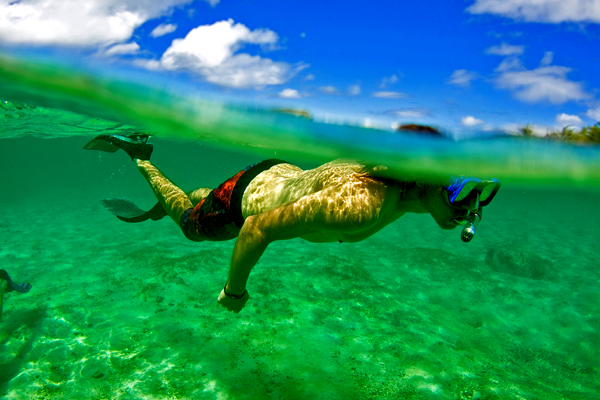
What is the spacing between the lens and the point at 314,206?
244 centimetres

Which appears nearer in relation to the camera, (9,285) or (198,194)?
(198,194)

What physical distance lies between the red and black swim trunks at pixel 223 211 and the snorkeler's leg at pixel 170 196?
0.58 metres

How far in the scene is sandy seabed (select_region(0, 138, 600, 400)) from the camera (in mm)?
4859

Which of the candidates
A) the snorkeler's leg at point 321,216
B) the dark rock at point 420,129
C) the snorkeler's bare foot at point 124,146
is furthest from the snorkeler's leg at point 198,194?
the dark rock at point 420,129

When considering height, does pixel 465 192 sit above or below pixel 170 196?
above

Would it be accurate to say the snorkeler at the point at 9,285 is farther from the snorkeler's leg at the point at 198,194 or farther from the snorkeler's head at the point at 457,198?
the snorkeler's head at the point at 457,198

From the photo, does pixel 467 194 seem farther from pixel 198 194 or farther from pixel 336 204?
pixel 198 194

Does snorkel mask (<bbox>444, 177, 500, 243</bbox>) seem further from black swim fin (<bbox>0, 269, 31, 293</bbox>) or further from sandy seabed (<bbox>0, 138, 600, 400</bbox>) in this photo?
black swim fin (<bbox>0, 269, 31, 293</bbox>)

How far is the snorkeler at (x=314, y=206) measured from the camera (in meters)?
2.40

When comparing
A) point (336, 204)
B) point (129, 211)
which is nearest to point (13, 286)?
point (129, 211)

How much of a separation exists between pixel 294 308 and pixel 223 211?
13.8 feet

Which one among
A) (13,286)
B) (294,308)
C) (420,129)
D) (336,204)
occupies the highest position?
(420,129)

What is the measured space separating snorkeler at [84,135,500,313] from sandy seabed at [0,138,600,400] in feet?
8.67

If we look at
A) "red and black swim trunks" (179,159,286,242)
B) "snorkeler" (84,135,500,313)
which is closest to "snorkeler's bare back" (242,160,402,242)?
"snorkeler" (84,135,500,313)
